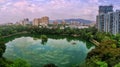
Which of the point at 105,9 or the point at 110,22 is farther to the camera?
the point at 105,9

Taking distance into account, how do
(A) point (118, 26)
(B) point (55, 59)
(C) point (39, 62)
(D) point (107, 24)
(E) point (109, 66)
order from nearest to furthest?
(E) point (109, 66)
(C) point (39, 62)
(B) point (55, 59)
(A) point (118, 26)
(D) point (107, 24)

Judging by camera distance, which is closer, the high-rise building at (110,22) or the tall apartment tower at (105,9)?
the high-rise building at (110,22)

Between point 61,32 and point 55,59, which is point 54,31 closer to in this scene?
point 61,32

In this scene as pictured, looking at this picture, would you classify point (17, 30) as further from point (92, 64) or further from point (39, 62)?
point (92, 64)

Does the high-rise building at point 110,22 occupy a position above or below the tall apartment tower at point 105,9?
below

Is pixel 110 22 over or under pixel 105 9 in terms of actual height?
under

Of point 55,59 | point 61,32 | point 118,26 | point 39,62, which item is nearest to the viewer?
point 39,62

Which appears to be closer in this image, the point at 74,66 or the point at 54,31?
the point at 74,66

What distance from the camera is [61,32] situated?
2438 centimetres

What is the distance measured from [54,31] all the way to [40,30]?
163 cm

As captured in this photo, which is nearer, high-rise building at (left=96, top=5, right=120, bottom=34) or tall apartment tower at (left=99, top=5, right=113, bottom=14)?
high-rise building at (left=96, top=5, right=120, bottom=34)

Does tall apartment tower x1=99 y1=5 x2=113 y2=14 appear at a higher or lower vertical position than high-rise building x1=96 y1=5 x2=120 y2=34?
higher

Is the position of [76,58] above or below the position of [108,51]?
below

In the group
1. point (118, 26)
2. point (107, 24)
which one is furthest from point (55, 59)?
point (107, 24)
